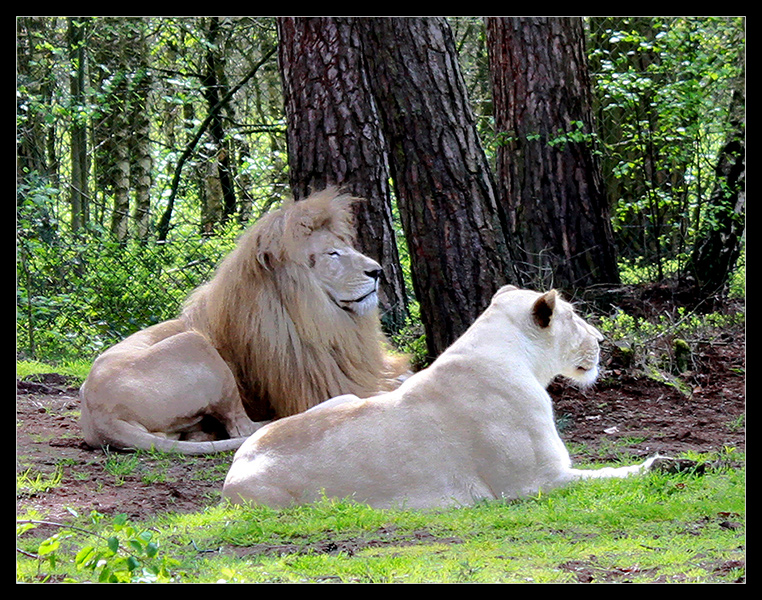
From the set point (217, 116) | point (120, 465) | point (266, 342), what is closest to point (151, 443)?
point (120, 465)

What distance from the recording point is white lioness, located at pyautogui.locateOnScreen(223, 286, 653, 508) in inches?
166

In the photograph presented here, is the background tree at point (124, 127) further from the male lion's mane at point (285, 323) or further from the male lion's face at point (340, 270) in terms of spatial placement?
the male lion's face at point (340, 270)

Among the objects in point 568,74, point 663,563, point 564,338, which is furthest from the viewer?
point 568,74

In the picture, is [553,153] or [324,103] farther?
[553,153]

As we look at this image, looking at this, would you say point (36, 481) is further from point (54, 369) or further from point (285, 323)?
point (54, 369)

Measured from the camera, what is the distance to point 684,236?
8625 millimetres

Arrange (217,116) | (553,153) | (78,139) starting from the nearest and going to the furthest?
(553,153) → (78,139) → (217,116)

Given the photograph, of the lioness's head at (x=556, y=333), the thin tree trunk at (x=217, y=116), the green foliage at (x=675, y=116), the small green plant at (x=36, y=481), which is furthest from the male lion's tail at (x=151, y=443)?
the thin tree trunk at (x=217, y=116)

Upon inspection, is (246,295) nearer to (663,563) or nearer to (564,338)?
(564,338)

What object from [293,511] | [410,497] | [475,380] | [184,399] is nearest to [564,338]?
[475,380]

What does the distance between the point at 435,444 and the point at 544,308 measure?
849 mm

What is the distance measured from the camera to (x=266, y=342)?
6.12 meters
